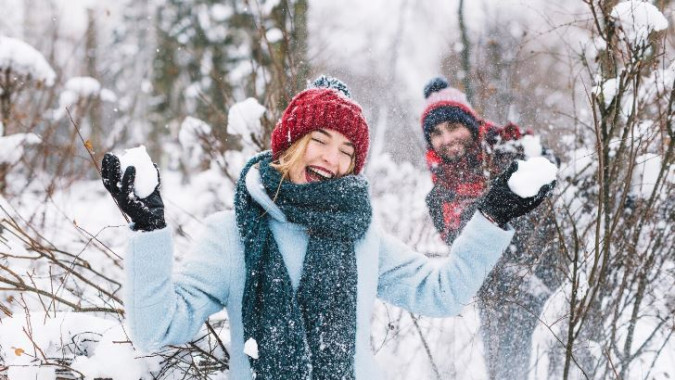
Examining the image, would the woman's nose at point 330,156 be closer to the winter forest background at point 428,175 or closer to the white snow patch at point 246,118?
the winter forest background at point 428,175

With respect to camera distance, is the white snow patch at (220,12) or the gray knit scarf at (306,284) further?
the white snow patch at (220,12)

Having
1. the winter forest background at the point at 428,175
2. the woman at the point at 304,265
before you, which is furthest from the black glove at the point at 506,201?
the winter forest background at the point at 428,175

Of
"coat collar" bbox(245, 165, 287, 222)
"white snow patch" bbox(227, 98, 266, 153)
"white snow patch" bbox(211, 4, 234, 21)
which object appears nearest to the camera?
"coat collar" bbox(245, 165, 287, 222)

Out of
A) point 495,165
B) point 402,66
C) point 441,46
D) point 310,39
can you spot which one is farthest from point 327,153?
point 402,66

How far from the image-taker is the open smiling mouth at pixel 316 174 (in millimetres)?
1652

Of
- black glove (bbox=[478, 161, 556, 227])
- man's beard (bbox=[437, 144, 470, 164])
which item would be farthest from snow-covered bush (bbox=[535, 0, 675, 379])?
black glove (bbox=[478, 161, 556, 227])

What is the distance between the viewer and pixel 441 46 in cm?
357

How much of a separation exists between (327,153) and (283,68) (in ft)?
4.46

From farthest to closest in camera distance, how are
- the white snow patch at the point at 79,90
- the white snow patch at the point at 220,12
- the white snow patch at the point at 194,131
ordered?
the white snow patch at the point at 220,12 < the white snow patch at the point at 79,90 < the white snow patch at the point at 194,131

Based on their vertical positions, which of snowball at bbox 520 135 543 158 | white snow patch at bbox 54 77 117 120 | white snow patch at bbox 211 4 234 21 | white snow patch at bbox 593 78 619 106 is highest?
white snow patch at bbox 211 4 234 21

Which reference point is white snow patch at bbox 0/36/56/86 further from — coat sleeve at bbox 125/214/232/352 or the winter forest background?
coat sleeve at bbox 125/214/232/352

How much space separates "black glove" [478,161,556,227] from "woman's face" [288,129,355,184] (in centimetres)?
47

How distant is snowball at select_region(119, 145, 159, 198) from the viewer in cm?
123

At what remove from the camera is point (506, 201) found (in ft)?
4.91
